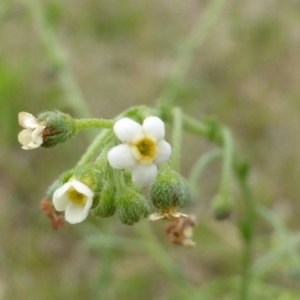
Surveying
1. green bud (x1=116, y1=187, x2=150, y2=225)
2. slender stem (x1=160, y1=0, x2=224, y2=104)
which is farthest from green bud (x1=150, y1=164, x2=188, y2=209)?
slender stem (x1=160, y1=0, x2=224, y2=104)

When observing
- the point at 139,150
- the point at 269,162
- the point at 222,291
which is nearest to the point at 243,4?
the point at 269,162

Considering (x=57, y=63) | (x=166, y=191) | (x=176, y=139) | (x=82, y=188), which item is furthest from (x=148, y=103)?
(x=82, y=188)

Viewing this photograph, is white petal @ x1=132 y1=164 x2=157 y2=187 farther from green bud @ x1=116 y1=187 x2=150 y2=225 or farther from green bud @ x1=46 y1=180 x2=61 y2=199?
green bud @ x1=46 y1=180 x2=61 y2=199

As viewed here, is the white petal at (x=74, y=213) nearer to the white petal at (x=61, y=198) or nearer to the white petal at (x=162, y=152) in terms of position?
the white petal at (x=61, y=198)

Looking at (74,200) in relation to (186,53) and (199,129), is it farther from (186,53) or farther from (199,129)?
(186,53)

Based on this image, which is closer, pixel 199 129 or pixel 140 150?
pixel 140 150

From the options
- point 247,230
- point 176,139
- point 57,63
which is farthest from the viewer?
point 57,63
